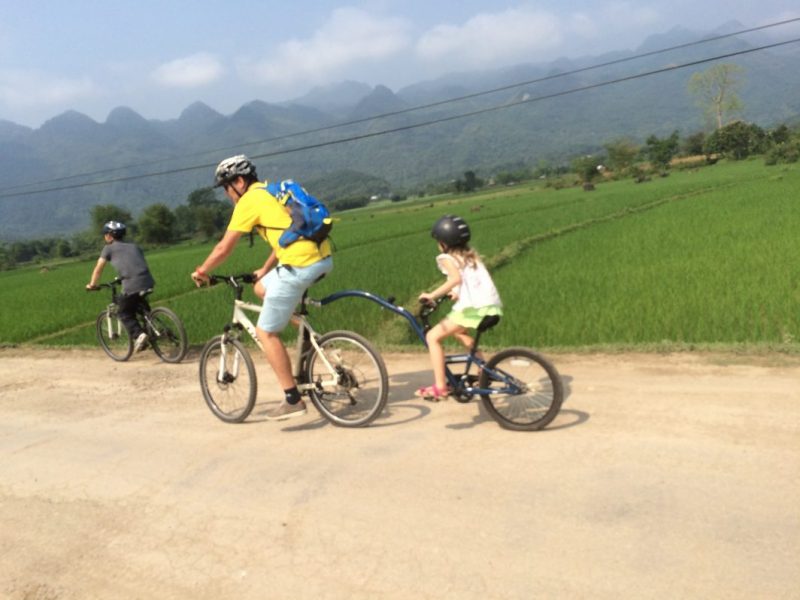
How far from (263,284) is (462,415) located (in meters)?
1.73

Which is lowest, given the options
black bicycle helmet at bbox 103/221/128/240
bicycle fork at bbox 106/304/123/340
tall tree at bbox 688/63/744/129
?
bicycle fork at bbox 106/304/123/340

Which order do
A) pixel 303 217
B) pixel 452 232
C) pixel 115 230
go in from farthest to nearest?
pixel 115 230
pixel 303 217
pixel 452 232

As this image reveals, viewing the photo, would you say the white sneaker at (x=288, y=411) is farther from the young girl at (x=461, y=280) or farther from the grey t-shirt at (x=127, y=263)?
the grey t-shirt at (x=127, y=263)

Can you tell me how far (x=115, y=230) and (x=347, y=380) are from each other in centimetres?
471

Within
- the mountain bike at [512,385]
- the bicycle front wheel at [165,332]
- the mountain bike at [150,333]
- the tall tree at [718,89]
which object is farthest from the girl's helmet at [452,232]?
the tall tree at [718,89]

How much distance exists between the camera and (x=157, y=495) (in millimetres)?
3484

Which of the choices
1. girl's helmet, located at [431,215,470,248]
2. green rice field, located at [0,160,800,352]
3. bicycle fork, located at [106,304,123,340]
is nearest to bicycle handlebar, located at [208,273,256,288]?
girl's helmet, located at [431,215,470,248]

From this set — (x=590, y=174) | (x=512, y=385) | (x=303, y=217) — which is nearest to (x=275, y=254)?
(x=303, y=217)

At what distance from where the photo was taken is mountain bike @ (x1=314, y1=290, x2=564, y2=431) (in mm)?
3629

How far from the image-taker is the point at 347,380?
166 inches

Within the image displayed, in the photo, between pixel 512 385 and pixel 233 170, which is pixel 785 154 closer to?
pixel 512 385

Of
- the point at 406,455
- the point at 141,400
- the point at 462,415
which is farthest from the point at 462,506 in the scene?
the point at 141,400

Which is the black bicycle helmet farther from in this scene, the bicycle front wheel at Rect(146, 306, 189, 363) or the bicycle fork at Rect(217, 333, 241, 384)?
the bicycle fork at Rect(217, 333, 241, 384)

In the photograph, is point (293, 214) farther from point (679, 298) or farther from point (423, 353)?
point (679, 298)
